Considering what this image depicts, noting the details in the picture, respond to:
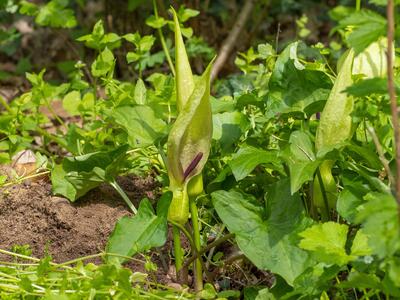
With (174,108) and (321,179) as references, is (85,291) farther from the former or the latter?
(174,108)

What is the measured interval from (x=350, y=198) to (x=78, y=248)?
0.68m

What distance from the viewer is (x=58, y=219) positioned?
6.79 ft

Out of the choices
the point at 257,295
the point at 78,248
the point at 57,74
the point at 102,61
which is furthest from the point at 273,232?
the point at 57,74

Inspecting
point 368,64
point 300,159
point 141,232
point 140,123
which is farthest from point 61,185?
point 368,64

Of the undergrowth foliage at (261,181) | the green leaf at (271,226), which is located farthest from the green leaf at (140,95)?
the green leaf at (271,226)

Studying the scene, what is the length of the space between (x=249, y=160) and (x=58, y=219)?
554mm

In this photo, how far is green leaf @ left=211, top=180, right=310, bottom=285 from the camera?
167cm

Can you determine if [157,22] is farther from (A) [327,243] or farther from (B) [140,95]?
(A) [327,243]

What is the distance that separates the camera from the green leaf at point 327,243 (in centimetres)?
147

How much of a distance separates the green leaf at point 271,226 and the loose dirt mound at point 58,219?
0.40 metres

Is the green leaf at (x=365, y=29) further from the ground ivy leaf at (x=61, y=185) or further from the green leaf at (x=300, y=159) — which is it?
the ground ivy leaf at (x=61, y=185)

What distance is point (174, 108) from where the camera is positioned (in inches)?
92.8

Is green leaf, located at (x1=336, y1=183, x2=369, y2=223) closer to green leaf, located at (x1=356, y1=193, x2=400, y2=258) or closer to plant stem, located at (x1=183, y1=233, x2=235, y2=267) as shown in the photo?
plant stem, located at (x1=183, y1=233, x2=235, y2=267)

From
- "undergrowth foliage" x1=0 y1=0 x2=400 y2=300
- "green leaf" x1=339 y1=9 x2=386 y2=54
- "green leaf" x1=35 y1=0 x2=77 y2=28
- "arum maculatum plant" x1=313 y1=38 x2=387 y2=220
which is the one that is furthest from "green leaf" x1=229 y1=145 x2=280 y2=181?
"green leaf" x1=35 y1=0 x2=77 y2=28
